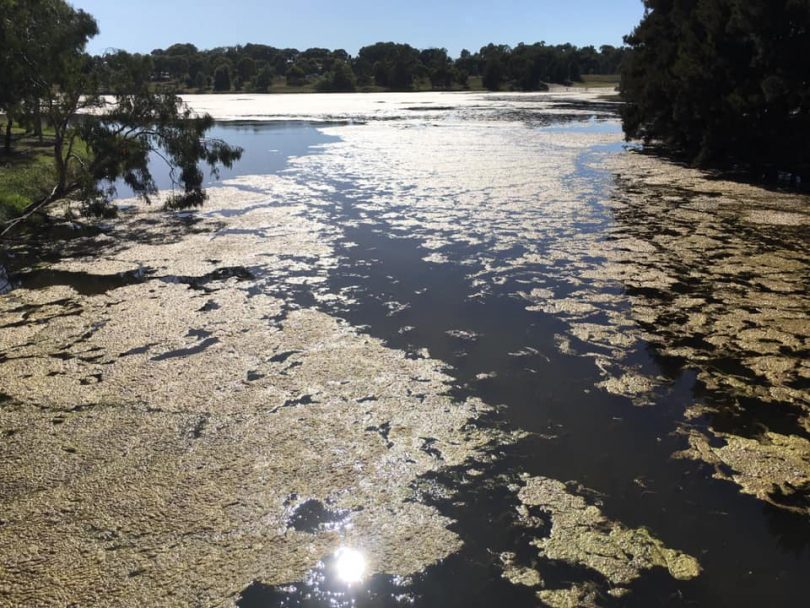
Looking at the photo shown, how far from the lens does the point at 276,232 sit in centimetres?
1331

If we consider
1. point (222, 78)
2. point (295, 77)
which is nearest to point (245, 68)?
point (222, 78)

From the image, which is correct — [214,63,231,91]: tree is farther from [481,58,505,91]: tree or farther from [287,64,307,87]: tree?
[481,58,505,91]: tree

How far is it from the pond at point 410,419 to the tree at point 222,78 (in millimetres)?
99898

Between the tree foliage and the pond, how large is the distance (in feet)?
24.4

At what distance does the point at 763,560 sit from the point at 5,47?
53.4 ft

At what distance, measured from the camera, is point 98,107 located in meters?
14.8

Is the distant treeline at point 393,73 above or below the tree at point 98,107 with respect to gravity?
above

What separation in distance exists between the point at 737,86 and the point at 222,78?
326 ft

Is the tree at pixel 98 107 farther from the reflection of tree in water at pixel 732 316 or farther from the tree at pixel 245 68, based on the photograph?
the tree at pixel 245 68

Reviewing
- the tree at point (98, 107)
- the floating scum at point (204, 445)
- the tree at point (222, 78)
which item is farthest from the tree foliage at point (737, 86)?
the tree at point (222, 78)

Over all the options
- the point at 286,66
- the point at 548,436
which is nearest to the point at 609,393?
the point at 548,436

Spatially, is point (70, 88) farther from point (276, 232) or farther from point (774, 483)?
point (774, 483)

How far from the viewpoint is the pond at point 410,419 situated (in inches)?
161

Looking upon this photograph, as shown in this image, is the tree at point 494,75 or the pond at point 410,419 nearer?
the pond at point 410,419
